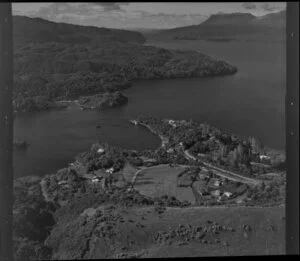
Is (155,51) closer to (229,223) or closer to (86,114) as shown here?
(86,114)

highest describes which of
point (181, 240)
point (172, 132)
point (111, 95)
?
point (111, 95)

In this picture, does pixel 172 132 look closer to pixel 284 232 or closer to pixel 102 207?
pixel 102 207

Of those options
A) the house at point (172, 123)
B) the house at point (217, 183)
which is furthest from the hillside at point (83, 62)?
the house at point (217, 183)

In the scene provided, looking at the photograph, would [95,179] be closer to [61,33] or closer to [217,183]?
[217,183]

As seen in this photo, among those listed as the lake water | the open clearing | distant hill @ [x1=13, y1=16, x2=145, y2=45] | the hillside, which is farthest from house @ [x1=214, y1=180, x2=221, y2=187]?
distant hill @ [x1=13, y1=16, x2=145, y2=45]

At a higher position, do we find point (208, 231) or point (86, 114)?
point (86, 114)

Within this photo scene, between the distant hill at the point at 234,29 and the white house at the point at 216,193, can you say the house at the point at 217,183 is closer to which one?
the white house at the point at 216,193

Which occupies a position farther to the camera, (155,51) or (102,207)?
(155,51)

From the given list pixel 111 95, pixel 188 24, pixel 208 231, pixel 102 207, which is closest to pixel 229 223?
pixel 208 231

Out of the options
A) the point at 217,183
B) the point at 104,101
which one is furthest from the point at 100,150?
the point at 217,183
